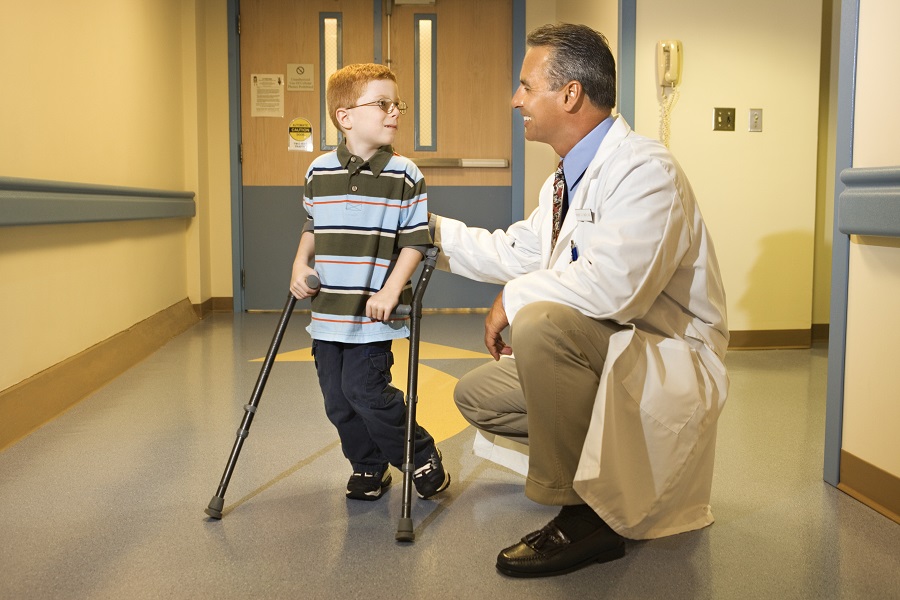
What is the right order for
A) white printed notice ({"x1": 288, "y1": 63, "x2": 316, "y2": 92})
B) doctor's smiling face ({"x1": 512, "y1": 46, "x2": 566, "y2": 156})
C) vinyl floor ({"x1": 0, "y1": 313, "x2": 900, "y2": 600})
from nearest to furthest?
vinyl floor ({"x1": 0, "y1": 313, "x2": 900, "y2": 600}), doctor's smiling face ({"x1": 512, "y1": 46, "x2": 566, "y2": 156}), white printed notice ({"x1": 288, "y1": 63, "x2": 316, "y2": 92})

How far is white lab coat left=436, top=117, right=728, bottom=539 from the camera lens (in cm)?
200

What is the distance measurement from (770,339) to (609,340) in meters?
3.41

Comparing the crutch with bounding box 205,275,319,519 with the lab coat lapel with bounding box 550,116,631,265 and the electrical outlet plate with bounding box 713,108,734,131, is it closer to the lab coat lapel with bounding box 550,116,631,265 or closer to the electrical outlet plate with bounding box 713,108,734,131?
the lab coat lapel with bounding box 550,116,631,265

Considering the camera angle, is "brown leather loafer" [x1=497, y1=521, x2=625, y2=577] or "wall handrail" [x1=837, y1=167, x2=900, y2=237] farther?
"wall handrail" [x1=837, y1=167, x2=900, y2=237]

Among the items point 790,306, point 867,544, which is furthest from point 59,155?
point 790,306

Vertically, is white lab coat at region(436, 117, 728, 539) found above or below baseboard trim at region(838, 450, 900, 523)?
above

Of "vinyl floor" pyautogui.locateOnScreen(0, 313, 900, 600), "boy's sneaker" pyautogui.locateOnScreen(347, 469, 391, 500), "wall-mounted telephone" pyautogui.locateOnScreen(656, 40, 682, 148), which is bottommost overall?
"vinyl floor" pyautogui.locateOnScreen(0, 313, 900, 600)

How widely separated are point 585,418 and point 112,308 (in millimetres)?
3026

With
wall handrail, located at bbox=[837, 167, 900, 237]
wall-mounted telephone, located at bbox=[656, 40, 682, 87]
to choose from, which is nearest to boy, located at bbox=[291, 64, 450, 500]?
wall handrail, located at bbox=[837, 167, 900, 237]

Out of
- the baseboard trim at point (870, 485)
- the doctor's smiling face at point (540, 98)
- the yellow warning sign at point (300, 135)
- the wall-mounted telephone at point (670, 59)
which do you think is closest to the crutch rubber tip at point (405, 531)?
the doctor's smiling face at point (540, 98)

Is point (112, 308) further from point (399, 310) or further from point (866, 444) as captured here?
point (866, 444)

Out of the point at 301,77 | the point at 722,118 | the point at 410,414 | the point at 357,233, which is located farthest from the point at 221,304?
the point at 410,414

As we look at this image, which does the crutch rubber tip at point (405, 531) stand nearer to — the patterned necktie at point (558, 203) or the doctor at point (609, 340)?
the doctor at point (609, 340)

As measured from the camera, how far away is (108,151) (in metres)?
4.37
